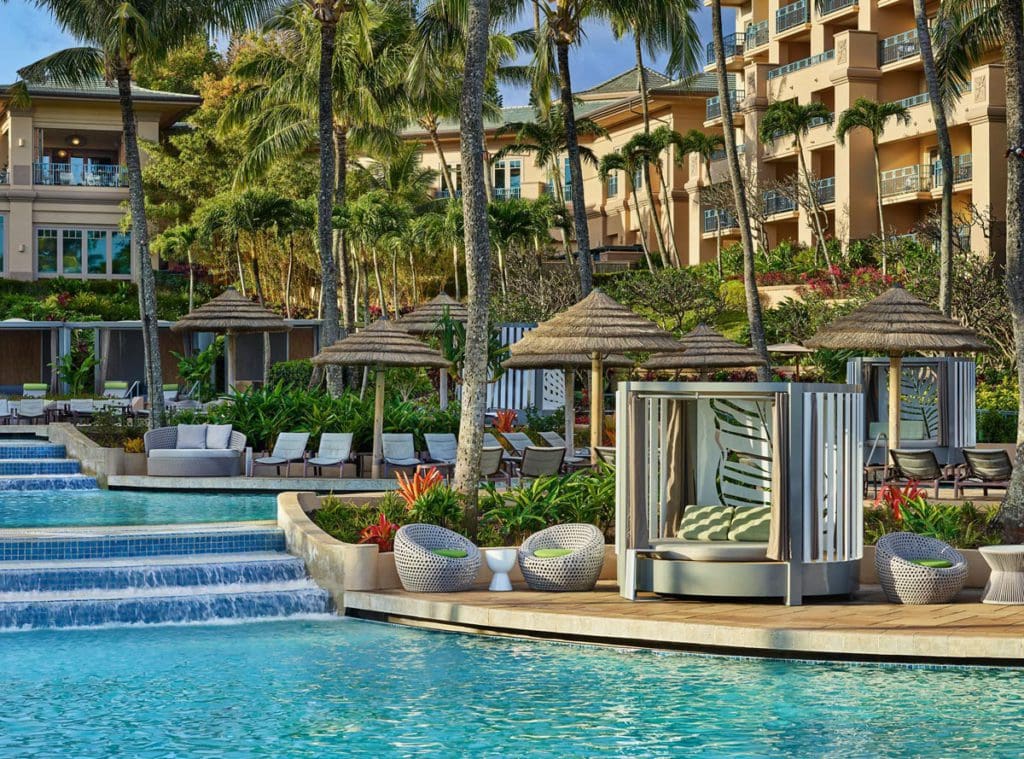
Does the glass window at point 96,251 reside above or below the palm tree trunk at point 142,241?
above

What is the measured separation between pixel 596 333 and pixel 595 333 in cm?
1

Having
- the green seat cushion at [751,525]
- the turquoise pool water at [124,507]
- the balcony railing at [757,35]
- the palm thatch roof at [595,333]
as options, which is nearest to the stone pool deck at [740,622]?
the green seat cushion at [751,525]

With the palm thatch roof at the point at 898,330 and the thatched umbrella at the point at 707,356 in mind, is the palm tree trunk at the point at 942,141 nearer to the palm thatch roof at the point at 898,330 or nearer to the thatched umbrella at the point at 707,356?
the thatched umbrella at the point at 707,356

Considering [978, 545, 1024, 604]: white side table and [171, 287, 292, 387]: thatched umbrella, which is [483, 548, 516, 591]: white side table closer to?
[978, 545, 1024, 604]: white side table

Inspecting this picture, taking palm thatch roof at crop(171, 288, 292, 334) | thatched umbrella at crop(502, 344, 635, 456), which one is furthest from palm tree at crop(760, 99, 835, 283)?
thatched umbrella at crop(502, 344, 635, 456)

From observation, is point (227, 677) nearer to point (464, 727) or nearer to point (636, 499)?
point (464, 727)

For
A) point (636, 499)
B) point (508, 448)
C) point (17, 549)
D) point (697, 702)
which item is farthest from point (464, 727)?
point (508, 448)

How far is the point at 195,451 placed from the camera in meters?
20.8

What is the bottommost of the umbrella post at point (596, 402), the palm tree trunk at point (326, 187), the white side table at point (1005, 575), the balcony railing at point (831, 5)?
the white side table at point (1005, 575)

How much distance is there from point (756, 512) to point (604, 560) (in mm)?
1559

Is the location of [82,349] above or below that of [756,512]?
above

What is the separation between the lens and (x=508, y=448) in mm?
21609

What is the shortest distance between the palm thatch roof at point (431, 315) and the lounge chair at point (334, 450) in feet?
19.6

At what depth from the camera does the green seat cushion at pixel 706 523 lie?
12539 mm
